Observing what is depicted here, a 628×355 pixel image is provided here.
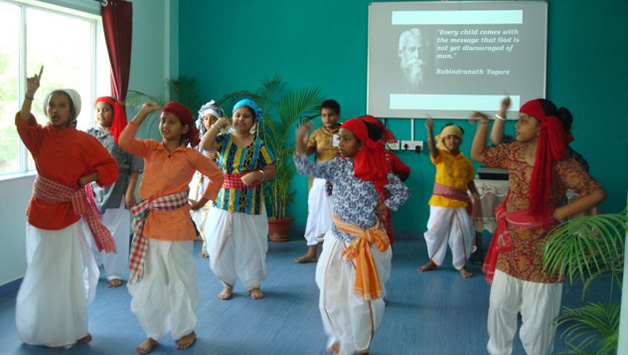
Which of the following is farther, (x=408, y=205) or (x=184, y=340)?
(x=408, y=205)

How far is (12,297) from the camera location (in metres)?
4.83

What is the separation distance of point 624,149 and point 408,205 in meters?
2.41

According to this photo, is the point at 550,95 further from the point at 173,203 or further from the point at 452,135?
the point at 173,203

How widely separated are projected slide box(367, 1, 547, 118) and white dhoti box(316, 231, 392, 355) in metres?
3.85

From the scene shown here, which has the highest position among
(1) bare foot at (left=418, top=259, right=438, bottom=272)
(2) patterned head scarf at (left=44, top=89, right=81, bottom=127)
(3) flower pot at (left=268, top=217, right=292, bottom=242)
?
(2) patterned head scarf at (left=44, top=89, right=81, bottom=127)

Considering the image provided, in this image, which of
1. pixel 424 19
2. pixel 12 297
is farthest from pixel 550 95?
pixel 12 297

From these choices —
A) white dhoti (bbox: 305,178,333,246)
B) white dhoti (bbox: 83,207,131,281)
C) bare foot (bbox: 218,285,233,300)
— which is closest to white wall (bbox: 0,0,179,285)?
white dhoti (bbox: 83,207,131,281)

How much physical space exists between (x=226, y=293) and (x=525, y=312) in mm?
2407

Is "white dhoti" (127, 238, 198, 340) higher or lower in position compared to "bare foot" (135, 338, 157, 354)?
higher

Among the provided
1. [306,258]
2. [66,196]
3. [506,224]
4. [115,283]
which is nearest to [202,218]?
[306,258]

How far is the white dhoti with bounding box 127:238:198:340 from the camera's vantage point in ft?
12.1

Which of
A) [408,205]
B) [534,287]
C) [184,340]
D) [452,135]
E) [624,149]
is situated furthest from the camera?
[408,205]

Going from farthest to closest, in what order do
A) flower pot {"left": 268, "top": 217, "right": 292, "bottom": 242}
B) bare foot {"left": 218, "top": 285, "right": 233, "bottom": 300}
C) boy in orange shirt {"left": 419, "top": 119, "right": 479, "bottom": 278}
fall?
flower pot {"left": 268, "top": 217, "right": 292, "bottom": 242} < boy in orange shirt {"left": 419, "top": 119, "right": 479, "bottom": 278} < bare foot {"left": 218, "top": 285, "right": 233, "bottom": 300}

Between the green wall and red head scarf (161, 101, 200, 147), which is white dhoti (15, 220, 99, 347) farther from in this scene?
the green wall
